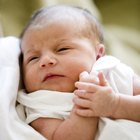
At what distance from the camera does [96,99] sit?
2.88ft

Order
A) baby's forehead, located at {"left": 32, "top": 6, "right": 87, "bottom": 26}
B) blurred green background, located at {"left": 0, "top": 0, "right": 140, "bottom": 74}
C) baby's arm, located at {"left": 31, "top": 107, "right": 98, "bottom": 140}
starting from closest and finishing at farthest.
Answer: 1. baby's arm, located at {"left": 31, "top": 107, "right": 98, "bottom": 140}
2. baby's forehead, located at {"left": 32, "top": 6, "right": 87, "bottom": 26}
3. blurred green background, located at {"left": 0, "top": 0, "right": 140, "bottom": 74}

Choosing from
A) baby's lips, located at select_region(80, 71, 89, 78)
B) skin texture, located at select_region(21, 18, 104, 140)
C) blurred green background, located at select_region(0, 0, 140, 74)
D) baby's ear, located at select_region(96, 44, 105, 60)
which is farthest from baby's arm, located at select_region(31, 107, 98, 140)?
A: blurred green background, located at select_region(0, 0, 140, 74)

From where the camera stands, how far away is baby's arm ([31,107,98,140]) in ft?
2.88

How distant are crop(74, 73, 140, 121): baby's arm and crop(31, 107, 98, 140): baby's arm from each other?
2 cm

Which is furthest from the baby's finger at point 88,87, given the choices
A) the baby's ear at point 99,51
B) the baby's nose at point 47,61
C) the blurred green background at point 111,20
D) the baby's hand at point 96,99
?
the blurred green background at point 111,20

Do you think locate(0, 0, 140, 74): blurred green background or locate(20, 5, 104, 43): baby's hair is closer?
locate(20, 5, 104, 43): baby's hair

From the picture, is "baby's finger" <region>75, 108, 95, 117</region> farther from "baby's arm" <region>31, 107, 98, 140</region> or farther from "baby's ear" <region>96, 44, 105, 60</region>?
"baby's ear" <region>96, 44, 105, 60</region>

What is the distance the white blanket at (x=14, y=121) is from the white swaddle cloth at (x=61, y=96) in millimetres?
38

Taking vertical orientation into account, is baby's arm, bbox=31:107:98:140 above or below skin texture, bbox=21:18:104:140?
below

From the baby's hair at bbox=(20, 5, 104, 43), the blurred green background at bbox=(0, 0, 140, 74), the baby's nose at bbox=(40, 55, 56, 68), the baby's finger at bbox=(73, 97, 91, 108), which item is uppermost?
the baby's hair at bbox=(20, 5, 104, 43)

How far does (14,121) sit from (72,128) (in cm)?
17

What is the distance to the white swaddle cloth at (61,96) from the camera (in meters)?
0.95

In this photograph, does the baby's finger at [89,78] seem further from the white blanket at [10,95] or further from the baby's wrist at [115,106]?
the white blanket at [10,95]

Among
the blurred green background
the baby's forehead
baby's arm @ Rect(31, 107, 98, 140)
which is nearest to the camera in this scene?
baby's arm @ Rect(31, 107, 98, 140)
